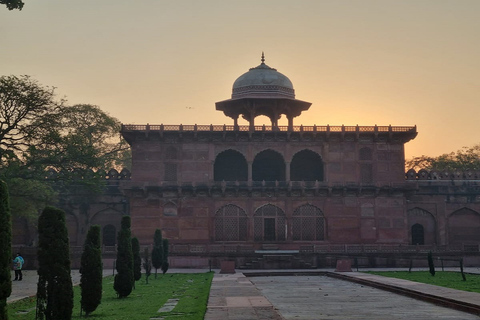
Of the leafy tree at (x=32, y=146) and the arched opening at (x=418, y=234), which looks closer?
the leafy tree at (x=32, y=146)

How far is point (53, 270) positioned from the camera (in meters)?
13.1

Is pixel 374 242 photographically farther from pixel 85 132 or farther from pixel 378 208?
pixel 85 132

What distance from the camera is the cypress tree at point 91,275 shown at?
1513 centimetres

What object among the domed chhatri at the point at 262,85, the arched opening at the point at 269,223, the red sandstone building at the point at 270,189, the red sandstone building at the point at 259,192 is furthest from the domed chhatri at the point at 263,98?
the arched opening at the point at 269,223

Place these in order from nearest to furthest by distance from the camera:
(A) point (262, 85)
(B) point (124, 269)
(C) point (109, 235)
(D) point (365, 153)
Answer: (B) point (124, 269), (D) point (365, 153), (C) point (109, 235), (A) point (262, 85)

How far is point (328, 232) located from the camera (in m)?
43.5

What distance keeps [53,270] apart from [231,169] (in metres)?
34.7

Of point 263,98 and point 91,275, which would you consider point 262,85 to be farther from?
point 91,275

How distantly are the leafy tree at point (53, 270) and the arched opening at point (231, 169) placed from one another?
33.6 metres

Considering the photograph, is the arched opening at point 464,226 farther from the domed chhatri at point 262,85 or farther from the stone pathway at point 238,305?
the stone pathway at point 238,305

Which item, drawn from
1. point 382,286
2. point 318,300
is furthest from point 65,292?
point 382,286

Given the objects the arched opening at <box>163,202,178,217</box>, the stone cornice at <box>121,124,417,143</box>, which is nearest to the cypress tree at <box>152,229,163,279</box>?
the arched opening at <box>163,202,178,217</box>

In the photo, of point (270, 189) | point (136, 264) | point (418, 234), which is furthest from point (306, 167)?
point (136, 264)

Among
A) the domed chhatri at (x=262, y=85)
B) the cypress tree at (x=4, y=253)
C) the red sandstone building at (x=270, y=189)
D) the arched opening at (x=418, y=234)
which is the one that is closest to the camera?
the cypress tree at (x=4, y=253)
